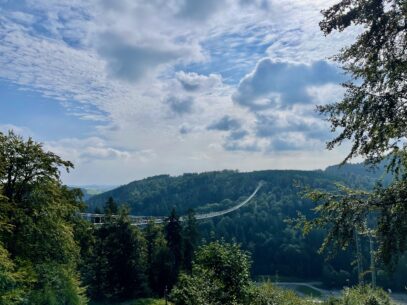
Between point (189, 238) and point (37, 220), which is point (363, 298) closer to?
point (37, 220)

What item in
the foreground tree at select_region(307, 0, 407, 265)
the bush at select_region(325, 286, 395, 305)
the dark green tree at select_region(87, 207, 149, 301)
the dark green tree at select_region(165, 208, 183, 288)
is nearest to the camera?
the foreground tree at select_region(307, 0, 407, 265)

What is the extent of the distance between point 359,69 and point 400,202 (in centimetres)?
307

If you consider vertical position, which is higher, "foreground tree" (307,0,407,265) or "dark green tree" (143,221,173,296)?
"foreground tree" (307,0,407,265)

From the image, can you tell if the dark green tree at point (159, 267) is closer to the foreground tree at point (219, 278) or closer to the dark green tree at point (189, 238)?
the dark green tree at point (189, 238)

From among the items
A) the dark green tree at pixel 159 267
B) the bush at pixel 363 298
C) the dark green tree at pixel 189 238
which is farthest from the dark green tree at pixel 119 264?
the bush at pixel 363 298

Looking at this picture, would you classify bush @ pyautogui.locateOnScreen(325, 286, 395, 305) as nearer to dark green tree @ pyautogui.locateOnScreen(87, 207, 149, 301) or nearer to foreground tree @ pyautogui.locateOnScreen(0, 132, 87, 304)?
foreground tree @ pyautogui.locateOnScreen(0, 132, 87, 304)

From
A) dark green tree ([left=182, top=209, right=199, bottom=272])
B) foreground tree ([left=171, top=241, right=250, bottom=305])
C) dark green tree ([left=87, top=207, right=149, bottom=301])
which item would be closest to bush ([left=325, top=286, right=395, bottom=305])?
foreground tree ([left=171, top=241, right=250, bottom=305])

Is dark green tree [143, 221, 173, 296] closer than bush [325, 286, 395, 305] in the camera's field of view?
No

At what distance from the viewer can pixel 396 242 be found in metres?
9.28

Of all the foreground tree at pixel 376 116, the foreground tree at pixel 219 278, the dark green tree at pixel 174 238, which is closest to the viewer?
the foreground tree at pixel 376 116

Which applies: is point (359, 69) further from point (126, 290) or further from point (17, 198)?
point (126, 290)

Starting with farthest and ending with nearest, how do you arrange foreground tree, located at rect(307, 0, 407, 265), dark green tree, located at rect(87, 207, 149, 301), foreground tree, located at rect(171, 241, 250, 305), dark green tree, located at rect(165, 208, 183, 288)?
1. dark green tree, located at rect(165, 208, 183, 288)
2. dark green tree, located at rect(87, 207, 149, 301)
3. foreground tree, located at rect(171, 241, 250, 305)
4. foreground tree, located at rect(307, 0, 407, 265)

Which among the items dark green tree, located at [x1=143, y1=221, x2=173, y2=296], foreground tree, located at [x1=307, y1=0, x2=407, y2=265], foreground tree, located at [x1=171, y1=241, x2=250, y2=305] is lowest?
dark green tree, located at [x1=143, y1=221, x2=173, y2=296]

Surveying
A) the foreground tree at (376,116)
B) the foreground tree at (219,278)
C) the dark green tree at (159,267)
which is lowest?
the dark green tree at (159,267)
